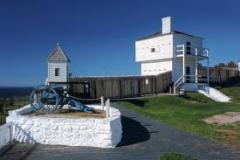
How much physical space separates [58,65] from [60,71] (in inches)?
20.5

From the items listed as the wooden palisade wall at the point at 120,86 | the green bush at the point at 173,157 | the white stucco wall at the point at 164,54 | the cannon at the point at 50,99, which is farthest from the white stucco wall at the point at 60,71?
the green bush at the point at 173,157

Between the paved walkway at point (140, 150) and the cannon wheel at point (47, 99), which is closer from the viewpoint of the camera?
the paved walkway at point (140, 150)

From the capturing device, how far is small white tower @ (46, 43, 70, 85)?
103 ft

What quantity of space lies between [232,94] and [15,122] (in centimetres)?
3104

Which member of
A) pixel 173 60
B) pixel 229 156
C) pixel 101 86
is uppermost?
pixel 173 60

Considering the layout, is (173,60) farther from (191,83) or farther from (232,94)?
(232,94)

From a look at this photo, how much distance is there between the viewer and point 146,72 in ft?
161

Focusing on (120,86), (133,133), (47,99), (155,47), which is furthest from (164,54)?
(133,133)

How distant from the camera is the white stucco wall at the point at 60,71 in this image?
1230 inches

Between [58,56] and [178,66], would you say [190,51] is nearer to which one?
[178,66]

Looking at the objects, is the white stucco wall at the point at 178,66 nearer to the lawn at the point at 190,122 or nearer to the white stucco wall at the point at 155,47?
the white stucco wall at the point at 155,47

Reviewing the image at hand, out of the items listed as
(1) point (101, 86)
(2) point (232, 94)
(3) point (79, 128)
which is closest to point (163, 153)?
(3) point (79, 128)

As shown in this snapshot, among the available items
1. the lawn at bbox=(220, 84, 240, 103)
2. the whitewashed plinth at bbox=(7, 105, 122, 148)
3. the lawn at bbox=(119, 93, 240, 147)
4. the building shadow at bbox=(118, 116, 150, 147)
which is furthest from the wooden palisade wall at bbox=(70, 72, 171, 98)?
the whitewashed plinth at bbox=(7, 105, 122, 148)

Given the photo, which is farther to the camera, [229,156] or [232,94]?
[232,94]
